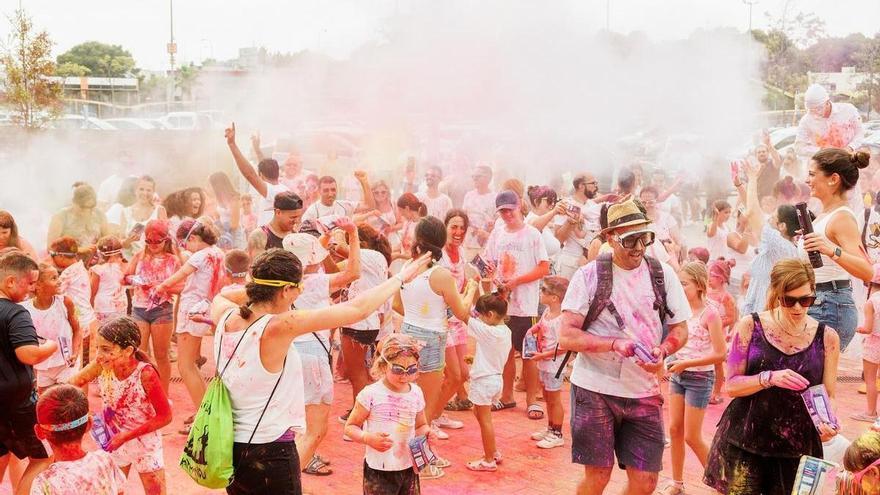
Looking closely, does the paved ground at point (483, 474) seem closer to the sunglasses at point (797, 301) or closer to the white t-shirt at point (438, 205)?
the sunglasses at point (797, 301)

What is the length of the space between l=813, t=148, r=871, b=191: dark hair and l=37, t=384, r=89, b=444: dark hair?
4.33 metres

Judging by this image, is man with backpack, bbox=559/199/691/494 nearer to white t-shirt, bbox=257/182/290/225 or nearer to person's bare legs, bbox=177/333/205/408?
person's bare legs, bbox=177/333/205/408

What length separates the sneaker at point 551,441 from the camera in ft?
21.9

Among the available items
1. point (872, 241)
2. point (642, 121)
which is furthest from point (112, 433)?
point (642, 121)

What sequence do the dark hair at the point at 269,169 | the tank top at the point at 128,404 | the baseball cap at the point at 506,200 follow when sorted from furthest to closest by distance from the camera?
the dark hair at the point at 269,169 → the baseball cap at the point at 506,200 → the tank top at the point at 128,404

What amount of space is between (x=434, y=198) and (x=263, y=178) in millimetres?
2458

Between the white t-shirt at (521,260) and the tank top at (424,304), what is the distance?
153 cm

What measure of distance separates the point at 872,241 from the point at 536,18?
6.82m

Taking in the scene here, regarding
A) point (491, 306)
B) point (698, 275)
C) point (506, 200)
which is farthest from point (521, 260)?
point (698, 275)

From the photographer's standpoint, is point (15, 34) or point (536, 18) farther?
point (15, 34)

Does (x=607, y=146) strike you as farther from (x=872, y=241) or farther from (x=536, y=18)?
(x=872, y=241)

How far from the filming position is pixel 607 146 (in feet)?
51.4

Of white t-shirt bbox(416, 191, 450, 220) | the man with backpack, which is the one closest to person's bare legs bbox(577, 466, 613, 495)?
the man with backpack

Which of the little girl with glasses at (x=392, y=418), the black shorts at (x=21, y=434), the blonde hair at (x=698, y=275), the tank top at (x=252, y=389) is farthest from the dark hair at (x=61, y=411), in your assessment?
the blonde hair at (x=698, y=275)
